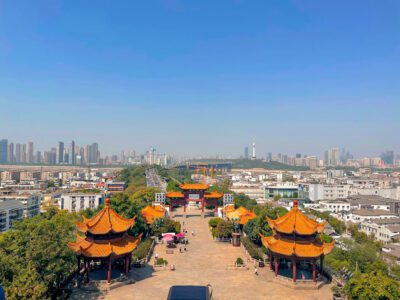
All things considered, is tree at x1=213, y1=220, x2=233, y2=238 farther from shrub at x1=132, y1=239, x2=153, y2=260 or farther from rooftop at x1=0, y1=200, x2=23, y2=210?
rooftop at x1=0, y1=200, x2=23, y2=210

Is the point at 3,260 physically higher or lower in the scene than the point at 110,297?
higher

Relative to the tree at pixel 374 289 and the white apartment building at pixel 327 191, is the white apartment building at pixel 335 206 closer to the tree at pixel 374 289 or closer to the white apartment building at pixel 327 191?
the white apartment building at pixel 327 191

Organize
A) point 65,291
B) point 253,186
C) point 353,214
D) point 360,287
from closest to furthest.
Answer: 1. point 360,287
2. point 65,291
3. point 353,214
4. point 253,186

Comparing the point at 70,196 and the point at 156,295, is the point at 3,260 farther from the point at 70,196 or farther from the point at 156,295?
the point at 70,196

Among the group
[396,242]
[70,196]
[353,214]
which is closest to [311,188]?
[353,214]

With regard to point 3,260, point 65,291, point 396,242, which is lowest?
point 396,242

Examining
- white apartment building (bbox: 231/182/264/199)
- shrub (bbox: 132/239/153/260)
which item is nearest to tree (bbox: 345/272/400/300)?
shrub (bbox: 132/239/153/260)

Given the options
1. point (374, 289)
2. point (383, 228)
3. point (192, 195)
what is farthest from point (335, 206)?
point (374, 289)
